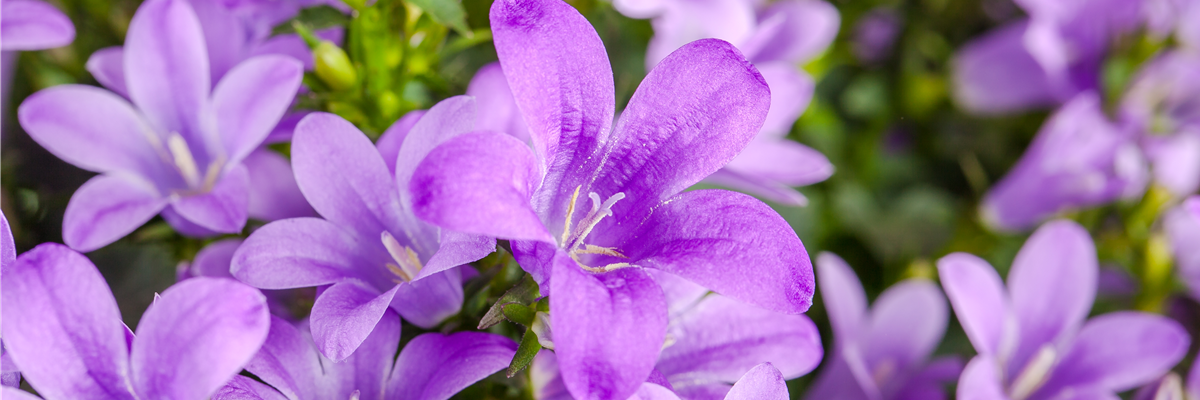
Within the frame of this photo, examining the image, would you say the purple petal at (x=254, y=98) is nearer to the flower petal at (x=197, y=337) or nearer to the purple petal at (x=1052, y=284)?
the flower petal at (x=197, y=337)

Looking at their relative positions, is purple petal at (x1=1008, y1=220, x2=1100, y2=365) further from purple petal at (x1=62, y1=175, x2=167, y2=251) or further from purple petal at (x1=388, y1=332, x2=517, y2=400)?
purple petal at (x1=62, y1=175, x2=167, y2=251)

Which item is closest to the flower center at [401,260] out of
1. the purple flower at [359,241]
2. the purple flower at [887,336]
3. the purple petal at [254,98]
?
the purple flower at [359,241]

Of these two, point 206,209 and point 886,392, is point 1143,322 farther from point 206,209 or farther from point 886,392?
point 206,209

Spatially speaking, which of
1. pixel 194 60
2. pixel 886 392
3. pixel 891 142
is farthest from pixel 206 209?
pixel 891 142

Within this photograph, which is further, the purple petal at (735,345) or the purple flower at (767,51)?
the purple flower at (767,51)

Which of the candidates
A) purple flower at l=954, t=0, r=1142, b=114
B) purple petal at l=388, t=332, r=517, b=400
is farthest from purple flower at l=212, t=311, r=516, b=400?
purple flower at l=954, t=0, r=1142, b=114

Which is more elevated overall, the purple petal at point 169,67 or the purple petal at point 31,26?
the purple petal at point 31,26
